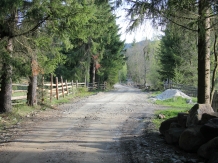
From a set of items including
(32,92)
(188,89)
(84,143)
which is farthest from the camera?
(188,89)

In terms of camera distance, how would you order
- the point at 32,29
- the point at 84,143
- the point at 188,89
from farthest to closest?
the point at 188,89 < the point at 32,29 < the point at 84,143

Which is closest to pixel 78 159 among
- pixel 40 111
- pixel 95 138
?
pixel 95 138

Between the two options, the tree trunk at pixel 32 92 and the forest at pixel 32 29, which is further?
the tree trunk at pixel 32 92

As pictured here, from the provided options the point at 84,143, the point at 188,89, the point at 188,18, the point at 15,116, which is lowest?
the point at 84,143

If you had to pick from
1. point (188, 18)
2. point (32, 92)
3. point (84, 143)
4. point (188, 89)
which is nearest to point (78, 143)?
point (84, 143)

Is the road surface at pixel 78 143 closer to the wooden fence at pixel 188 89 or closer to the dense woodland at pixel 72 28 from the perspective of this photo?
the dense woodland at pixel 72 28

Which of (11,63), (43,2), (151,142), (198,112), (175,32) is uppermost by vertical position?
(43,2)

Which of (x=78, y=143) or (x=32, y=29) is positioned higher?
(x=32, y=29)

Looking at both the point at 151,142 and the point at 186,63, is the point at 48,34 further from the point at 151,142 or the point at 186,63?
the point at 186,63

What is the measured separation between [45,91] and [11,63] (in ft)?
21.1

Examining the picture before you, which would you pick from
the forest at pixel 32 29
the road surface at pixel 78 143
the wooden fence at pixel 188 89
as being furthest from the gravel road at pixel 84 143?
the wooden fence at pixel 188 89

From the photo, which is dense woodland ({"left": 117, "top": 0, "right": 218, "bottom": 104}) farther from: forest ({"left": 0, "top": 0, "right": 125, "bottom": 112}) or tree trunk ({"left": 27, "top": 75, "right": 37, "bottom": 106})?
tree trunk ({"left": 27, "top": 75, "right": 37, "bottom": 106})

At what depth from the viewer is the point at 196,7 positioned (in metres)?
6.35

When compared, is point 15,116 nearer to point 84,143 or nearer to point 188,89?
point 84,143
